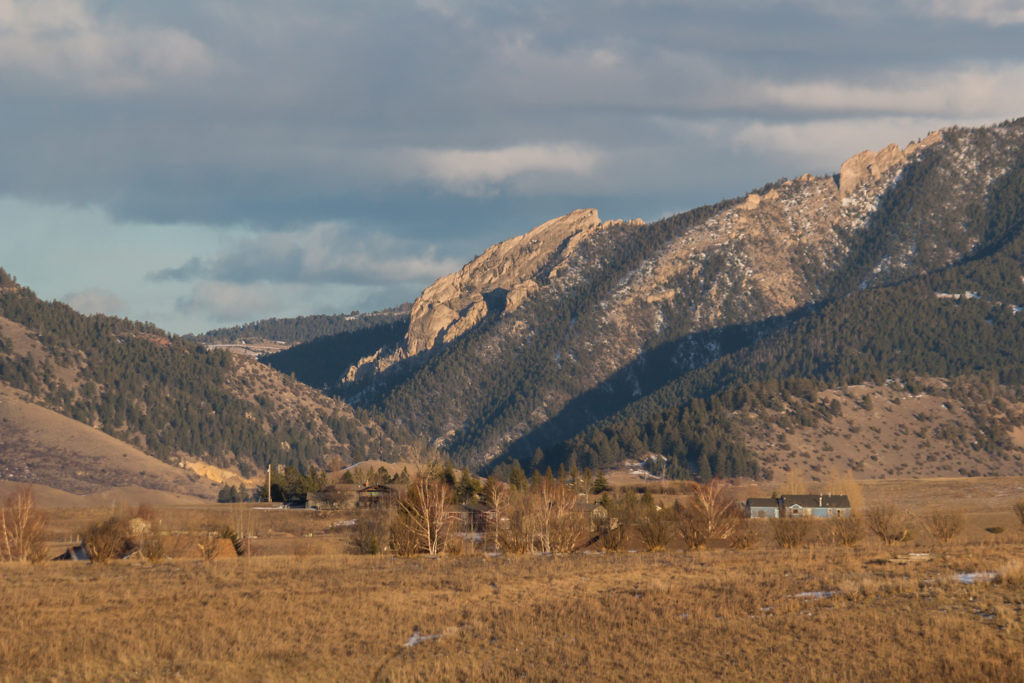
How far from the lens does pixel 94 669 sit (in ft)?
108

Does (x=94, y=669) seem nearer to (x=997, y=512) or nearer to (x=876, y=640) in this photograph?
(x=876, y=640)

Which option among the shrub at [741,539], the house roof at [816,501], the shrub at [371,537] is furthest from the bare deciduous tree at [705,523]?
the house roof at [816,501]

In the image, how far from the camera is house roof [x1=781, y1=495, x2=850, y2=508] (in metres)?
140

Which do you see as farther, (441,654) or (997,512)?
(997,512)

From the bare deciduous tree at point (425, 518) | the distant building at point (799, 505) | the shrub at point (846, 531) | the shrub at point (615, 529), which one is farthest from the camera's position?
the distant building at point (799, 505)

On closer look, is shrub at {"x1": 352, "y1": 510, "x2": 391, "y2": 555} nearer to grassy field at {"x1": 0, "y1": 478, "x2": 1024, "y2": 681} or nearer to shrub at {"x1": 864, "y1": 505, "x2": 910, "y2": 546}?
grassy field at {"x1": 0, "y1": 478, "x2": 1024, "y2": 681}

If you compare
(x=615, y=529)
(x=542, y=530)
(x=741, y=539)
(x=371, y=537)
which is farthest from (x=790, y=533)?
(x=371, y=537)

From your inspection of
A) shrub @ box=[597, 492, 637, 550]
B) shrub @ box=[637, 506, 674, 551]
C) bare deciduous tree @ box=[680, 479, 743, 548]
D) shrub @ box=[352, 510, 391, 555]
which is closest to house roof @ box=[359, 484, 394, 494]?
shrub @ box=[597, 492, 637, 550]

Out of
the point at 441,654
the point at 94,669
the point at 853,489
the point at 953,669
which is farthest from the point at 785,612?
the point at 853,489

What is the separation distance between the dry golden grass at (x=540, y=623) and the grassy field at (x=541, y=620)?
0.31ft

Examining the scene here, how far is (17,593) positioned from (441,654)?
2340 centimetres

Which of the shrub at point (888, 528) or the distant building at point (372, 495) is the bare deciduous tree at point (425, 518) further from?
the distant building at point (372, 495)

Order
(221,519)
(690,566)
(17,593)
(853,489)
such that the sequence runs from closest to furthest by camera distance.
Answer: (17,593)
(690,566)
(221,519)
(853,489)

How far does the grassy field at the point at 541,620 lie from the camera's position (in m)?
31.8
